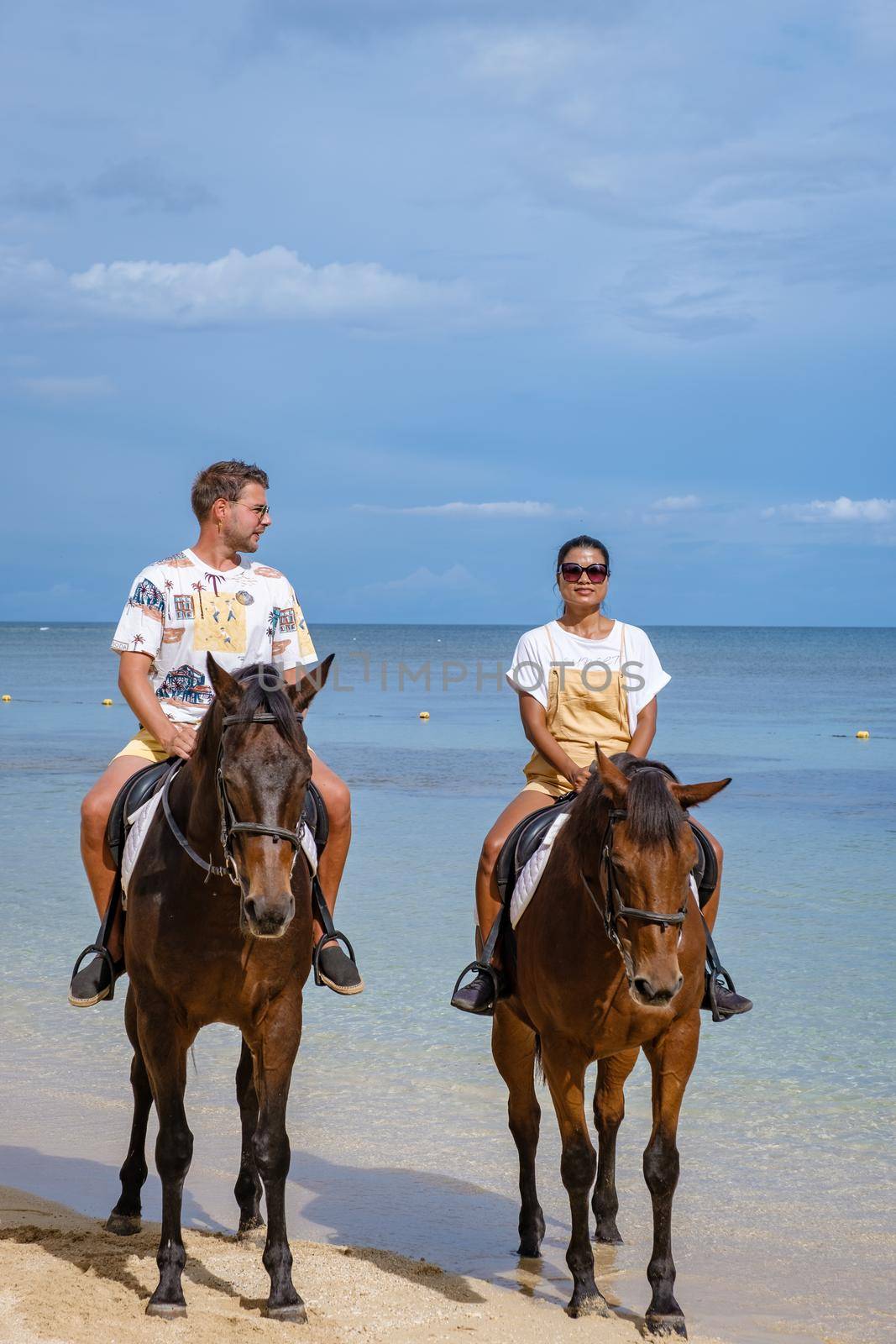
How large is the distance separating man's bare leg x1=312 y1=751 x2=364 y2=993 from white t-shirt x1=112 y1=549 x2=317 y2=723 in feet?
1.63

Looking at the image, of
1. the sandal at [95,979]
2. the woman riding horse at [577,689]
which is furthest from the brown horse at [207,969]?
the woman riding horse at [577,689]

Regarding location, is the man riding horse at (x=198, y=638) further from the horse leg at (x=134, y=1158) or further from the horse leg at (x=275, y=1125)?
the horse leg at (x=275, y=1125)

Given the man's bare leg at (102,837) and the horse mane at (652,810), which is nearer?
the horse mane at (652,810)

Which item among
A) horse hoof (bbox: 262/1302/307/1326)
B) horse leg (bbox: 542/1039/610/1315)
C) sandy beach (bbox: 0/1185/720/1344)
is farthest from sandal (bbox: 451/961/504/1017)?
horse hoof (bbox: 262/1302/307/1326)

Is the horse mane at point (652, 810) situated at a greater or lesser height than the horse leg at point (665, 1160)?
greater

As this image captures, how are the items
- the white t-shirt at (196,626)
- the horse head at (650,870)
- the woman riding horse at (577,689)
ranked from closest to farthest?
the horse head at (650,870)
the white t-shirt at (196,626)
the woman riding horse at (577,689)

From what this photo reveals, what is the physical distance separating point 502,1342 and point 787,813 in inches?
527

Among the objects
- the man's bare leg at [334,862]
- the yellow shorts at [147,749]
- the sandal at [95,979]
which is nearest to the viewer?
the man's bare leg at [334,862]

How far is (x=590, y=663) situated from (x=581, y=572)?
0.38 metres

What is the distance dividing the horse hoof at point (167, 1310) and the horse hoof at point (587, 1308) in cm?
127

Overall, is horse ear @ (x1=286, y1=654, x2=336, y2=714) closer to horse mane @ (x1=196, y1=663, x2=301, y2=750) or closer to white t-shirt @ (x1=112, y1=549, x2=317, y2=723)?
horse mane @ (x1=196, y1=663, x2=301, y2=750)

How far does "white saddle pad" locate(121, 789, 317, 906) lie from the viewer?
4875 mm

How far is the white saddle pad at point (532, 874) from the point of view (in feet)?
16.6

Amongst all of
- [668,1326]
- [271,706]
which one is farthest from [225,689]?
[668,1326]
